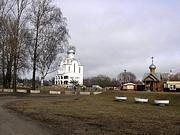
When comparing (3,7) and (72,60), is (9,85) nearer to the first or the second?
(3,7)

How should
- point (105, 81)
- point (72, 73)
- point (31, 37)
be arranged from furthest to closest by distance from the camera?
point (105, 81), point (72, 73), point (31, 37)

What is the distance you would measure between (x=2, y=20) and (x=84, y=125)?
44681mm

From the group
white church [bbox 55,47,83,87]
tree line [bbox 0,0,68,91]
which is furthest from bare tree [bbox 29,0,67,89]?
white church [bbox 55,47,83,87]

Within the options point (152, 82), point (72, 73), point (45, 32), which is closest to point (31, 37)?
point (45, 32)

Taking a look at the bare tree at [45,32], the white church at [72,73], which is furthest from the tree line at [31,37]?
the white church at [72,73]

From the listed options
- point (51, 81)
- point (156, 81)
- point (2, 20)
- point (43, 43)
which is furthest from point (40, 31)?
point (51, 81)

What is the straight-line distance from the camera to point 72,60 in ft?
454

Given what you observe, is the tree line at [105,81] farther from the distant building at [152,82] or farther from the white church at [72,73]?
the distant building at [152,82]

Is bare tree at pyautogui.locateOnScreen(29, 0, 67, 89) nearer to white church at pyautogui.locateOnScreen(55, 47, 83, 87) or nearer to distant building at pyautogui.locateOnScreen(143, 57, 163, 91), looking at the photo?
distant building at pyautogui.locateOnScreen(143, 57, 163, 91)

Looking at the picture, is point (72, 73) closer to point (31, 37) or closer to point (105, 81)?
point (105, 81)

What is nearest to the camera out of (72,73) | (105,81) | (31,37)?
(31,37)

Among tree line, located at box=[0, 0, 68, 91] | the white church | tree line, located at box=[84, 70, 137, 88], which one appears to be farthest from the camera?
tree line, located at box=[84, 70, 137, 88]

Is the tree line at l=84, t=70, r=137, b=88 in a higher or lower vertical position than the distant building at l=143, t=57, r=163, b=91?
higher

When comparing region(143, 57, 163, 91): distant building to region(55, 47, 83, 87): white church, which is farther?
region(55, 47, 83, 87): white church
